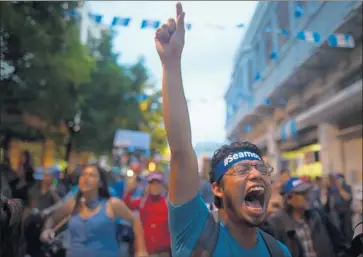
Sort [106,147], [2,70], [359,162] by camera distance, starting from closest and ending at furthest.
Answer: [2,70] → [359,162] → [106,147]

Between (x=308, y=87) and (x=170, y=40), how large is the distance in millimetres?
15248

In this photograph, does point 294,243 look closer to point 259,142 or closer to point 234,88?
point 259,142

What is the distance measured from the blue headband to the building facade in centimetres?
606

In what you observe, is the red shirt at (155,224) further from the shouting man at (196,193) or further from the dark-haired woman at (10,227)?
the shouting man at (196,193)

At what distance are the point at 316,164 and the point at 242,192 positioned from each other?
15.5 metres

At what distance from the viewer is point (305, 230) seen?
13.4ft

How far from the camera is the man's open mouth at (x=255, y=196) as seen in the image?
6.05 feet

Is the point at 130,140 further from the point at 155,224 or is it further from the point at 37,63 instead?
the point at 155,224

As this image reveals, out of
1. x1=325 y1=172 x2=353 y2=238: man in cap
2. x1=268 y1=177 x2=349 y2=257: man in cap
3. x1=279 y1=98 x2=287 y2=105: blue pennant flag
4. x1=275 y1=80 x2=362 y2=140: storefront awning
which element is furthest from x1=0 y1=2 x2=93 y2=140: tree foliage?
x1=279 y1=98 x2=287 y2=105: blue pennant flag

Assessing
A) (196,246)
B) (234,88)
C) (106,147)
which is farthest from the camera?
(234,88)

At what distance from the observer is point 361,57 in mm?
11367

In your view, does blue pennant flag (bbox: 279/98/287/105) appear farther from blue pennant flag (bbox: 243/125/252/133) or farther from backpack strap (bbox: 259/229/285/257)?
backpack strap (bbox: 259/229/285/257)

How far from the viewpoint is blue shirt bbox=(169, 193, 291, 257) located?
173 cm

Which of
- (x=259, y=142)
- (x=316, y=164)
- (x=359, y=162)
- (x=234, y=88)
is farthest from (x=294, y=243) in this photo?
(x=234, y=88)
